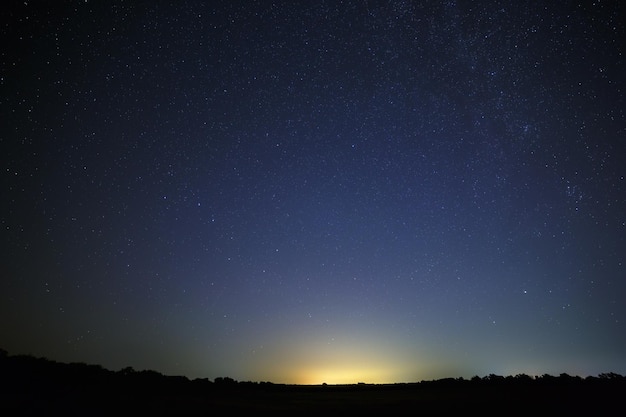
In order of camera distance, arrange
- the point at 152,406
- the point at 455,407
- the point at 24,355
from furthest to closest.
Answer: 1. the point at 24,355
2. the point at 455,407
3. the point at 152,406

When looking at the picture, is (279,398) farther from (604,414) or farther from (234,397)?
(604,414)

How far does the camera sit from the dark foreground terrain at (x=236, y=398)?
368 inches

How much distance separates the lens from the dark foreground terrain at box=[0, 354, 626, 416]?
9.34 m

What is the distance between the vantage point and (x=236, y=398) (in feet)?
39.4

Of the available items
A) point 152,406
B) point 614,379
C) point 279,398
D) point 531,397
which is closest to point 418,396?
point 531,397

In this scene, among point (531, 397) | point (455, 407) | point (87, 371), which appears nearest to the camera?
point (455, 407)

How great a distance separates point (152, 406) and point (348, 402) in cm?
551

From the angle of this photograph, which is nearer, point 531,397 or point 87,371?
point 531,397

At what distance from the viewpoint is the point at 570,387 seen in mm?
14688

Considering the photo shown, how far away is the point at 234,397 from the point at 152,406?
125 inches

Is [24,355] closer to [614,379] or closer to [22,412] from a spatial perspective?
[22,412]

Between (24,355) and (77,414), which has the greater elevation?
(24,355)

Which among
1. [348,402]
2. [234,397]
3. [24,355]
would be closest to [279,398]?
[234,397]

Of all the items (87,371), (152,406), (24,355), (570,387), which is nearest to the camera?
(152,406)
